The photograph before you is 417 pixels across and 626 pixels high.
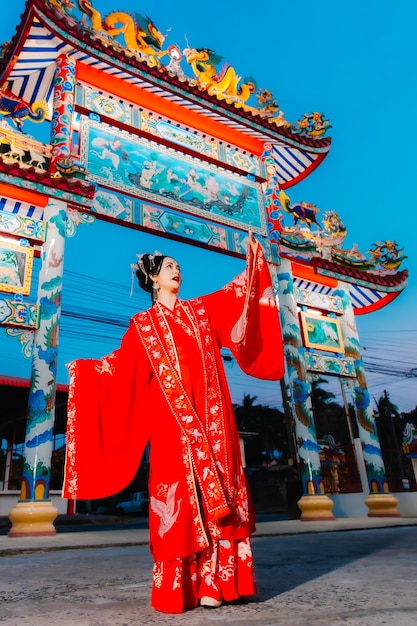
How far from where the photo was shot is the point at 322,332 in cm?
888

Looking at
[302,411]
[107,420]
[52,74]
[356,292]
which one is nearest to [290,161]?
[356,292]

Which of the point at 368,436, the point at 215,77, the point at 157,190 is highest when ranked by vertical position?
the point at 215,77

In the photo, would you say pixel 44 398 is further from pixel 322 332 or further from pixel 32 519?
pixel 322 332

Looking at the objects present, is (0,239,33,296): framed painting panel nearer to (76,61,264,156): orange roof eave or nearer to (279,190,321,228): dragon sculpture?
(76,61,264,156): orange roof eave

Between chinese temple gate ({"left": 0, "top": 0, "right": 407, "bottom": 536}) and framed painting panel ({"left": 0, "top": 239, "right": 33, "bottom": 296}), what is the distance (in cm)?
2

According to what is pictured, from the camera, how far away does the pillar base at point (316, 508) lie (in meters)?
7.17

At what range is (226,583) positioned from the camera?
72.4 inches

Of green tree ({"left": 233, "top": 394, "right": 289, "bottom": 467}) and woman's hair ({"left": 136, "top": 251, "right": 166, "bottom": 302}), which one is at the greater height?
green tree ({"left": 233, "top": 394, "right": 289, "bottom": 467})

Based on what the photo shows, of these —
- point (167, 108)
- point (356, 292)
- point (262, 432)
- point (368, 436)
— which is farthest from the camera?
point (262, 432)

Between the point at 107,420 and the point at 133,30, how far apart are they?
788 centimetres

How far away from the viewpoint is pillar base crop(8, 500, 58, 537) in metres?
5.01

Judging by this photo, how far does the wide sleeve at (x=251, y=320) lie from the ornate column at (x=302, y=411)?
5.66 metres

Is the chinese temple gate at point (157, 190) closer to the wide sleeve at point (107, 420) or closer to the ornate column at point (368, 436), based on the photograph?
the ornate column at point (368, 436)

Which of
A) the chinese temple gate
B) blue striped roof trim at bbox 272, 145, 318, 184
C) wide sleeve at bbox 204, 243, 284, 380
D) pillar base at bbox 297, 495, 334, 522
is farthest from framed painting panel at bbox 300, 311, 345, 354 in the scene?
wide sleeve at bbox 204, 243, 284, 380
